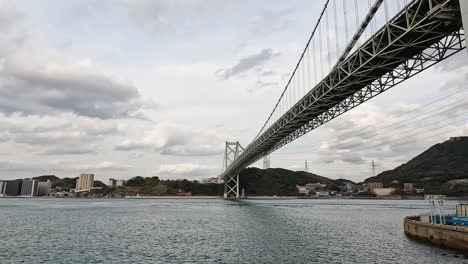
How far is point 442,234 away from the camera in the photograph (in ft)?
69.7

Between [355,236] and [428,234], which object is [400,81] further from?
[355,236]

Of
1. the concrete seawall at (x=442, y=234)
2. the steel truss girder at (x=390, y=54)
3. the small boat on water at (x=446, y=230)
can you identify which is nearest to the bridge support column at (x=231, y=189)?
the steel truss girder at (x=390, y=54)

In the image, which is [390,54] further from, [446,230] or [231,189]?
[231,189]

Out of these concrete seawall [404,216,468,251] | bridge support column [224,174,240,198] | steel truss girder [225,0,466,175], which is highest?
steel truss girder [225,0,466,175]

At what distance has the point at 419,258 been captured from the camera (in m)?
18.5

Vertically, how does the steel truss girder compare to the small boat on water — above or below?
above

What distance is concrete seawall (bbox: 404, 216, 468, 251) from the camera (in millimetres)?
19297

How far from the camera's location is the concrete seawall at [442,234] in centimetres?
1930

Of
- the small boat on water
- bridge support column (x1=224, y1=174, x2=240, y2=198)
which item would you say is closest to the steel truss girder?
the small boat on water

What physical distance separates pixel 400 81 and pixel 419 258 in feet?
41.0

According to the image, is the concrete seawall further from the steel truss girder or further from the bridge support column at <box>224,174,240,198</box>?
the bridge support column at <box>224,174,240,198</box>

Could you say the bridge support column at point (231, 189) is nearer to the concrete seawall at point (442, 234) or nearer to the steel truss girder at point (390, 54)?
the steel truss girder at point (390, 54)

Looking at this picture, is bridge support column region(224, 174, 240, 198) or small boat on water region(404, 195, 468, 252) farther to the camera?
bridge support column region(224, 174, 240, 198)

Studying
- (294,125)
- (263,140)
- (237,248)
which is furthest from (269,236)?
(263,140)
